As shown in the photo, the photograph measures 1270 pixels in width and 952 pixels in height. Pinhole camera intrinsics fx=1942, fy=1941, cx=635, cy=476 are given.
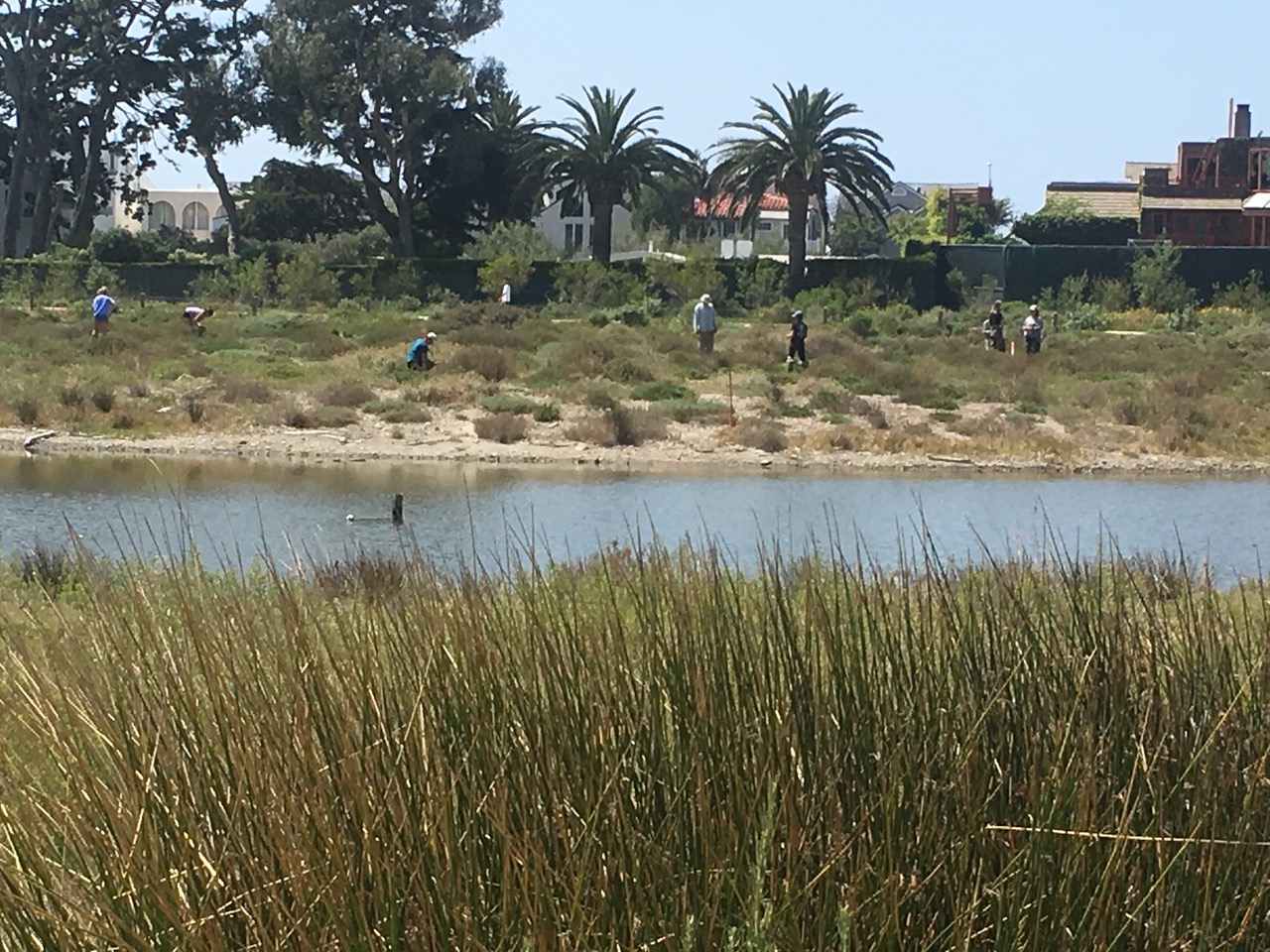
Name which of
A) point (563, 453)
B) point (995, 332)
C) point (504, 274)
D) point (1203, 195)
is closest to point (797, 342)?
point (995, 332)

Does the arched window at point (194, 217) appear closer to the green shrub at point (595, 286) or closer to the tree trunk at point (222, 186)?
the tree trunk at point (222, 186)

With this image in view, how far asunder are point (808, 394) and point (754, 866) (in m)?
31.2

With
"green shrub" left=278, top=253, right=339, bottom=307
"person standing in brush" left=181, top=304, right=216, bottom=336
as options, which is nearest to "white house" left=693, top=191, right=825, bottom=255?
"green shrub" left=278, top=253, right=339, bottom=307

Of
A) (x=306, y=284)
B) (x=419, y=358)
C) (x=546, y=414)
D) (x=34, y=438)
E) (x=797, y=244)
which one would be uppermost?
(x=797, y=244)

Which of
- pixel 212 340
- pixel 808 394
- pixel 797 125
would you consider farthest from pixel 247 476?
pixel 797 125

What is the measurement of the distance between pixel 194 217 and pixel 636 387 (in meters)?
92.7

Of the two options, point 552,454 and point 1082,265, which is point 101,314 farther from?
point 1082,265

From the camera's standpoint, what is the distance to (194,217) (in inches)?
4818

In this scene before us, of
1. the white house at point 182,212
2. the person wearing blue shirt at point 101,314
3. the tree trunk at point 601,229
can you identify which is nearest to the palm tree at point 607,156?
the tree trunk at point 601,229

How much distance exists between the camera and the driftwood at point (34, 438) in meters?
29.5

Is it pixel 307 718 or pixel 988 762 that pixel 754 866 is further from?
pixel 307 718

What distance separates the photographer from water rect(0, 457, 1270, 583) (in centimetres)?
1917

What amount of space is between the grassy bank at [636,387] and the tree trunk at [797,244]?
15.4 meters

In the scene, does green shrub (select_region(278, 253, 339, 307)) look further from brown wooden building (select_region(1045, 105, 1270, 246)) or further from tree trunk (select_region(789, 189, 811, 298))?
brown wooden building (select_region(1045, 105, 1270, 246))
